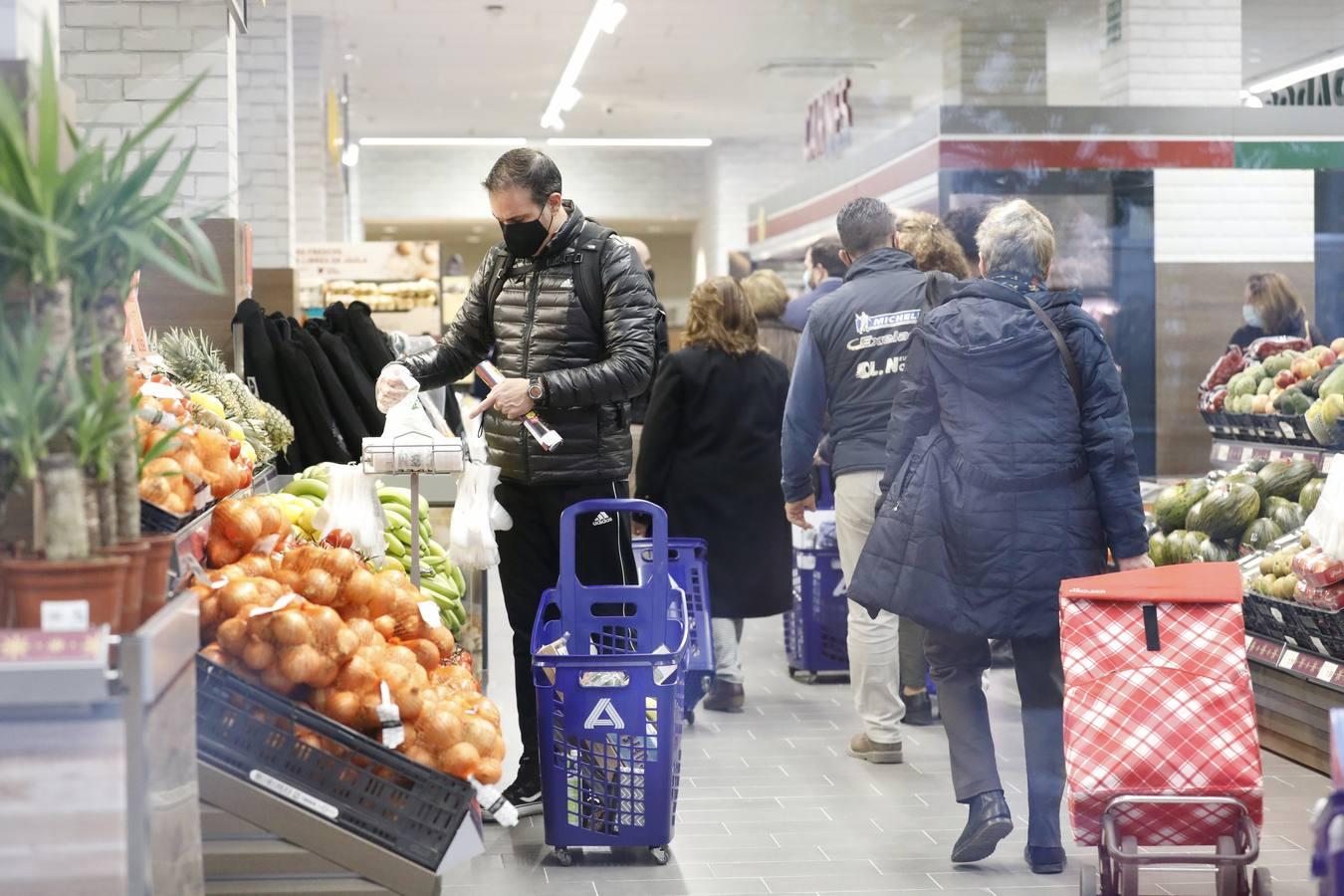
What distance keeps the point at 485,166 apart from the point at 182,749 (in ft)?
62.8

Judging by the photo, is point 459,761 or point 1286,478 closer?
point 459,761

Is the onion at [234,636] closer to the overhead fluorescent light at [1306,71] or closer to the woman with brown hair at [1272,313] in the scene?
the woman with brown hair at [1272,313]

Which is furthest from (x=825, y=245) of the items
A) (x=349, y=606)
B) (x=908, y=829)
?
(x=349, y=606)

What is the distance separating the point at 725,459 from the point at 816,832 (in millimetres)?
1912

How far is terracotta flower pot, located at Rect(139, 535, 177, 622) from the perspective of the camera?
6.92ft

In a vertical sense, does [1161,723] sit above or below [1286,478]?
below

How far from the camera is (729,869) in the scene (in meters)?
3.92

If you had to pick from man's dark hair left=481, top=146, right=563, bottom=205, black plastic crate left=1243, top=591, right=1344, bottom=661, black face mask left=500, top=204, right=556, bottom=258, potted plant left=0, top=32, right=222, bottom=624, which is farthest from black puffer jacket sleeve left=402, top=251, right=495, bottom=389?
black plastic crate left=1243, top=591, right=1344, bottom=661

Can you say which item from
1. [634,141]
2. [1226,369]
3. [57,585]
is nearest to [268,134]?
[1226,369]

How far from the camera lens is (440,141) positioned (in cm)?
1983

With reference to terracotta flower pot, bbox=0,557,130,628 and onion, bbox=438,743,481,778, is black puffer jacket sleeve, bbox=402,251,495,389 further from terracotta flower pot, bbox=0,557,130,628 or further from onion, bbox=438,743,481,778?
terracotta flower pot, bbox=0,557,130,628

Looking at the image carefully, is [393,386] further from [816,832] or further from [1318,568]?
[1318,568]

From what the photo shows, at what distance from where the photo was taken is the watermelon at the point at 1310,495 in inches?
213

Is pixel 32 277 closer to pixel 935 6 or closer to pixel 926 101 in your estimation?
pixel 935 6
